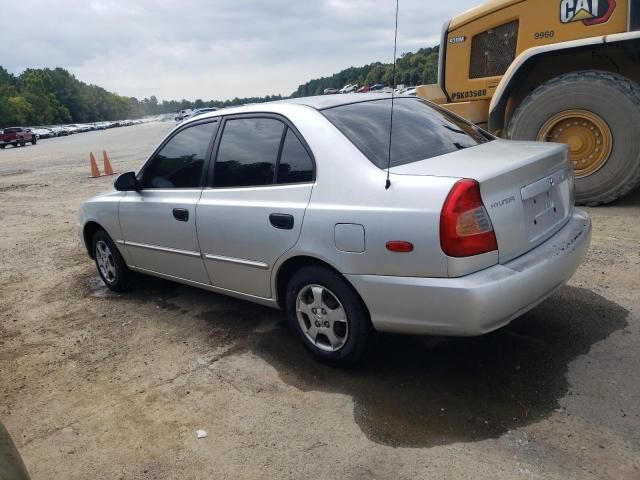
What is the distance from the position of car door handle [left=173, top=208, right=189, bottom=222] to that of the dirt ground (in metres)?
0.86

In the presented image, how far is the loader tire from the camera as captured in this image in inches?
230

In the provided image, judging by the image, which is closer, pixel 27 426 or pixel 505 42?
pixel 27 426

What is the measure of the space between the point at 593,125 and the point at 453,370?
4193 mm

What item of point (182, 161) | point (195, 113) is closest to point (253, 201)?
point (182, 161)

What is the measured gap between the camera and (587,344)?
3.35 metres

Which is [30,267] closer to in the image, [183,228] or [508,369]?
[183,228]

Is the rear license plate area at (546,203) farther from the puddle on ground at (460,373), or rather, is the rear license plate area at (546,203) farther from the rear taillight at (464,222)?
the puddle on ground at (460,373)

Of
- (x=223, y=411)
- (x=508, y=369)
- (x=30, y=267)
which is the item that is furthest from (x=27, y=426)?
(x=30, y=267)

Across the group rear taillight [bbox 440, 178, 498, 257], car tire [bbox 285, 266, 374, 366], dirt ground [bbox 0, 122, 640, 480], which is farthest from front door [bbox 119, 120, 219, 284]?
rear taillight [bbox 440, 178, 498, 257]

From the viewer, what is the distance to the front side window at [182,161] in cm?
399

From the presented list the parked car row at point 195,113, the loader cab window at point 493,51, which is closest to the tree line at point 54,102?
the parked car row at point 195,113

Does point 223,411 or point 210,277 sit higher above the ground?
point 210,277

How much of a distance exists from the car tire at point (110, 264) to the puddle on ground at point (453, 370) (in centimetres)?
130

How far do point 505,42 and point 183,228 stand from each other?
17.0 ft
